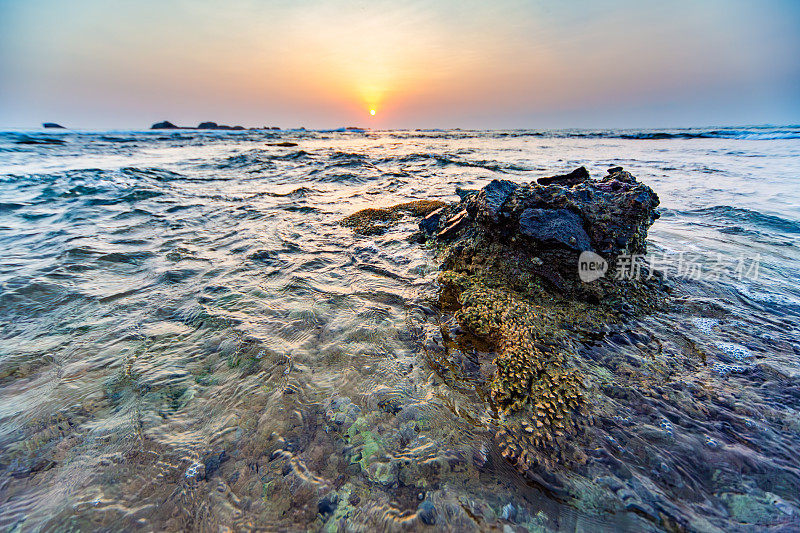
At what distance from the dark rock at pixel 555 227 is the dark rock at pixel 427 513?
3261 millimetres

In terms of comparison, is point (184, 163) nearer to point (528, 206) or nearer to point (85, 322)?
point (85, 322)

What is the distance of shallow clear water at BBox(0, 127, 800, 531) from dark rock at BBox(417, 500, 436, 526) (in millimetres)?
37

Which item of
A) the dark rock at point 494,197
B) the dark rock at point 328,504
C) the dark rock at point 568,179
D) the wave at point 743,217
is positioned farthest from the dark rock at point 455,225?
the wave at point 743,217

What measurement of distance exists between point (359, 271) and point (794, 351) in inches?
199

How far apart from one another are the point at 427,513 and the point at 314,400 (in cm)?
121

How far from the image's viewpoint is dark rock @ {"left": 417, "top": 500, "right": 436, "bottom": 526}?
1.75 m

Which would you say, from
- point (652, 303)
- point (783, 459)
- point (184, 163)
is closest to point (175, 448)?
point (783, 459)

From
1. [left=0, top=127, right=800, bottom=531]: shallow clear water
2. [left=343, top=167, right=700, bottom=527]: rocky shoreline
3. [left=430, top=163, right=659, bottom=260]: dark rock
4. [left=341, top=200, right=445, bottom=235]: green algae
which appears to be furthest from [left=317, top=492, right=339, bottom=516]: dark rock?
[left=341, top=200, right=445, bottom=235]: green algae

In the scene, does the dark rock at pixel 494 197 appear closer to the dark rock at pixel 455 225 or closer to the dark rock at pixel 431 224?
the dark rock at pixel 455 225

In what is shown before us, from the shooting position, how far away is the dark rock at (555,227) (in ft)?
12.6

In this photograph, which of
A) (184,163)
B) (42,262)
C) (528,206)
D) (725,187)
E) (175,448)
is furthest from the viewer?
(184,163)

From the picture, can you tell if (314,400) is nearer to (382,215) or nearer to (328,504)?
(328,504)

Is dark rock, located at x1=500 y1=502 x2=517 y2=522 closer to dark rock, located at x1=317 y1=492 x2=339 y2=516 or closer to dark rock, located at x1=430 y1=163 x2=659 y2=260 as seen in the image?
dark rock, located at x1=317 y1=492 x2=339 y2=516

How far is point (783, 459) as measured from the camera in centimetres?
198
